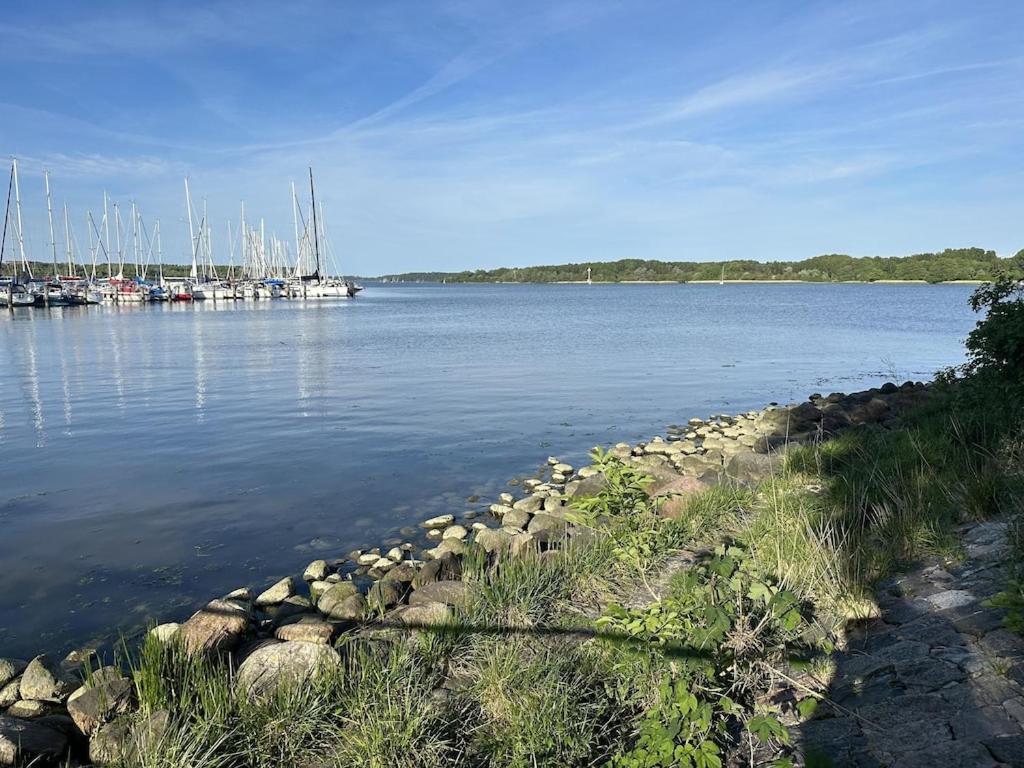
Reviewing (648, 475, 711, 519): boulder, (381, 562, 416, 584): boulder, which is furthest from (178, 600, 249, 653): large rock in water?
(648, 475, 711, 519): boulder

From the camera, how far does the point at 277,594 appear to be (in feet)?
25.7

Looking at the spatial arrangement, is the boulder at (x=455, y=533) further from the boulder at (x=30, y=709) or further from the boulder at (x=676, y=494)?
the boulder at (x=30, y=709)

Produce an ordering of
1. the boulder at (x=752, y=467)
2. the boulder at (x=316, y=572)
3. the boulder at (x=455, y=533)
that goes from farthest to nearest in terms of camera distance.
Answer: the boulder at (x=752, y=467)
the boulder at (x=455, y=533)
the boulder at (x=316, y=572)

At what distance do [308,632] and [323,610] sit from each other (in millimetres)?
742

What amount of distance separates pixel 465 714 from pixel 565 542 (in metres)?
3.06

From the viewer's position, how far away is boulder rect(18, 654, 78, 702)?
225 inches

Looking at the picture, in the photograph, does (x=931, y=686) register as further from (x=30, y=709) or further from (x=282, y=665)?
(x=30, y=709)

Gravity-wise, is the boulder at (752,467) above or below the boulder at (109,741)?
above

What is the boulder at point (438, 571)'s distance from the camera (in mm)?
7738

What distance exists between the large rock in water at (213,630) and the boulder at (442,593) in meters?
1.59

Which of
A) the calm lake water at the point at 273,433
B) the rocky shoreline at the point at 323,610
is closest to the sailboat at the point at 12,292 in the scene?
the calm lake water at the point at 273,433

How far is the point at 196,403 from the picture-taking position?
68.5 ft

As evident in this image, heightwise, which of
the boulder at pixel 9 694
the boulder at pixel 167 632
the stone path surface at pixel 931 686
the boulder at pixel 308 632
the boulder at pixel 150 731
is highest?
the stone path surface at pixel 931 686

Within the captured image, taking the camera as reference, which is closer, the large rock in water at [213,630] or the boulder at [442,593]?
the large rock in water at [213,630]
